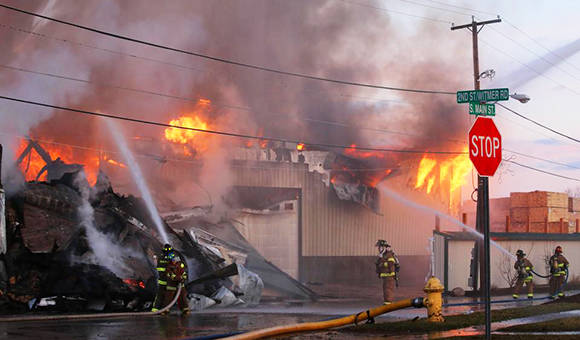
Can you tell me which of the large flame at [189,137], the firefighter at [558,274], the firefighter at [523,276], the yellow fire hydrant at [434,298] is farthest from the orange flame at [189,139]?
the yellow fire hydrant at [434,298]

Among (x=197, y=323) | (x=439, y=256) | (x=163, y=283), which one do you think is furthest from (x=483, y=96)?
(x=439, y=256)

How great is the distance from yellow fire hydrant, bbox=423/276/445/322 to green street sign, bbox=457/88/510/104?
3.12 meters

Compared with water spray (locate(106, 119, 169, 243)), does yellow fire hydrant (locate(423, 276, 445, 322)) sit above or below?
below

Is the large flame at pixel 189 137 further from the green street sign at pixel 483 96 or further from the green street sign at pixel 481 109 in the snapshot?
the green street sign at pixel 481 109

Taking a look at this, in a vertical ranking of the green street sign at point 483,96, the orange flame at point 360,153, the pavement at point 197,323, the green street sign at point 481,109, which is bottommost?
the pavement at point 197,323

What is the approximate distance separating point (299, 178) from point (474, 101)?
18768 millimetres

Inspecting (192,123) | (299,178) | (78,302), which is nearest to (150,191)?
(192,123)

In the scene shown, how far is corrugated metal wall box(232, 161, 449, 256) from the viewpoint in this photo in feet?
89.5

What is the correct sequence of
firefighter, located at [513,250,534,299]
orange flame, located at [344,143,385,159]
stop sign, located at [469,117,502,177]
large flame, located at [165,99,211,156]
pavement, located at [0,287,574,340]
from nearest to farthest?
stop sign, located at [469,117,502,177]
pavement, located at [0,287,574,340]
firefighter, located at [513,250,534,299]
large flame, located at [165,99,211,156]
orange flame, located at [344,143,385,159]

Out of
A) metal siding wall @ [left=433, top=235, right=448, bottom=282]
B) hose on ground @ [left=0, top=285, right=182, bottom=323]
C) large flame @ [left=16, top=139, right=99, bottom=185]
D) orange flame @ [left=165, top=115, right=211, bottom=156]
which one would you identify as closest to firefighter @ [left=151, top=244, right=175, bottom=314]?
hose on ground @ [left=0, top=285, right=182, bottom=323]

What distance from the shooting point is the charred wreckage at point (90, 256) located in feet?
51.0

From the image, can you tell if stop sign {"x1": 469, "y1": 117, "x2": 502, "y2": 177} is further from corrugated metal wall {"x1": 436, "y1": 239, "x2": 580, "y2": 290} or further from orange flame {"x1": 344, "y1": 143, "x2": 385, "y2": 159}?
orange flame {"x1": 344, "y1": 143, "x2": 385, "y2": 159}

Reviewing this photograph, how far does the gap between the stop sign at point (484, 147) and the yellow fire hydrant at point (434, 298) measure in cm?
318

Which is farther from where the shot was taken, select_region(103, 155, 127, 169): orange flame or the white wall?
the white wall
